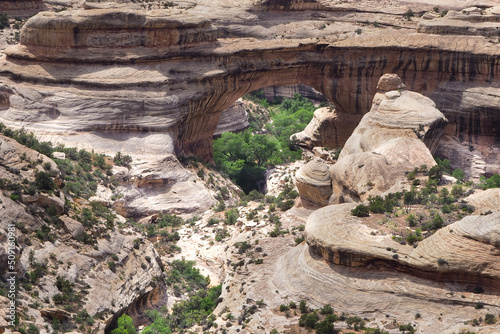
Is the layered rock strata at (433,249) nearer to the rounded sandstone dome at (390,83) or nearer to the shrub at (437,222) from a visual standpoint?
the shrub at (437,222)

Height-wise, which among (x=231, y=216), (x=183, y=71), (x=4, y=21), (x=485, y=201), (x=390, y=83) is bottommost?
(x=231, y=216)

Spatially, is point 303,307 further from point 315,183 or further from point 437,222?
point 315,183

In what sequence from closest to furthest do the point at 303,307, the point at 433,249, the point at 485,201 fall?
the point at 433,249
the point at 303,307
the point at 485,201

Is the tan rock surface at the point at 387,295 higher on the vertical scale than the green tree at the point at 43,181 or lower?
lower

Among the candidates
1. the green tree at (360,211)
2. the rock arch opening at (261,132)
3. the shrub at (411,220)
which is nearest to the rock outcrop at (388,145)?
the green tree at (360,211)

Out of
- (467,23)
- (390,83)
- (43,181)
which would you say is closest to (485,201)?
(390,83)

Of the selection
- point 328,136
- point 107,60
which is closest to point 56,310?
point 107,60

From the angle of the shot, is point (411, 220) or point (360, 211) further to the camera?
point (360, 211)
